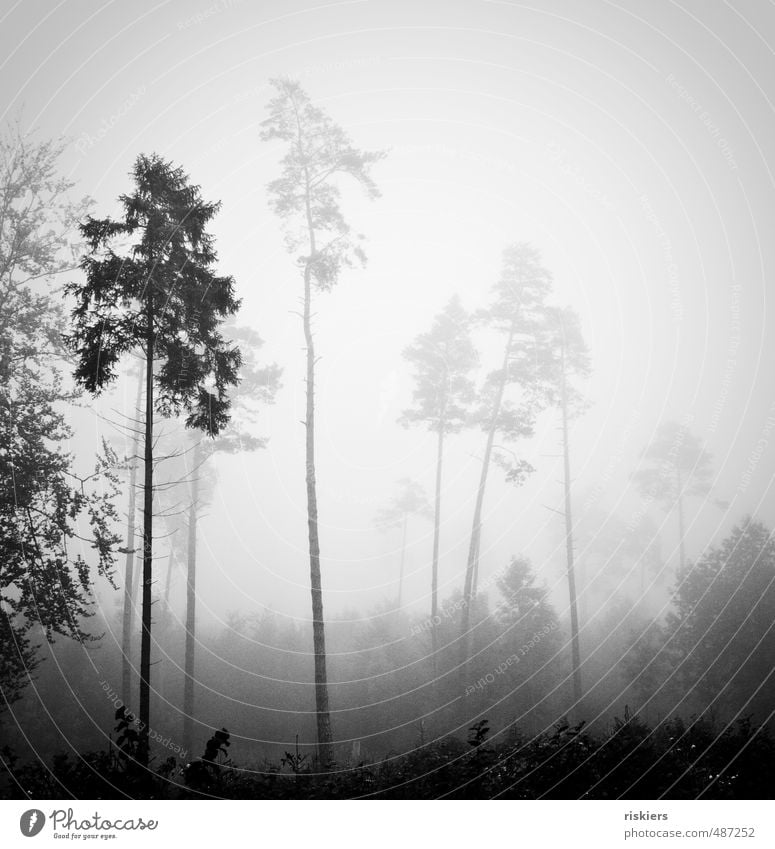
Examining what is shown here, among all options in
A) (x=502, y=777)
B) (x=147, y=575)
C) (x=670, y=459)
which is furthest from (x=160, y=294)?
(x=670, y=459)

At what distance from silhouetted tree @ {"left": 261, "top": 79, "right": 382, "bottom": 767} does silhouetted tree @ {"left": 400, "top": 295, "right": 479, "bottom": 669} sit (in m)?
7.07

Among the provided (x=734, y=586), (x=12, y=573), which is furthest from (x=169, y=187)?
(x=734, y=586)

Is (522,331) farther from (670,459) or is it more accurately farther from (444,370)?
(670,459)

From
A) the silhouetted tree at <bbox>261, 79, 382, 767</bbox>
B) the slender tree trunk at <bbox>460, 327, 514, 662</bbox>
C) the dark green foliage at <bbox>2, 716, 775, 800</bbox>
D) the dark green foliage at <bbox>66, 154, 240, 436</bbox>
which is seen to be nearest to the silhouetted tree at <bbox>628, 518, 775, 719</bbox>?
the slender tree trunk at <bbox>460, 327, 514, 662</bbox>

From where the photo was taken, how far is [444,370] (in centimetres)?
1802

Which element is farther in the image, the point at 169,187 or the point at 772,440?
the point at 772,440

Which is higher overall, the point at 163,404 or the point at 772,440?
the point at 772,440

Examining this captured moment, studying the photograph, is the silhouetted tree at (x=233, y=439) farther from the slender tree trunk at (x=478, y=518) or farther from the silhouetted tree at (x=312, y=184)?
the slender tree trunk at (x=478, y=518)

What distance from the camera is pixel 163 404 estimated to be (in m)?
8.03

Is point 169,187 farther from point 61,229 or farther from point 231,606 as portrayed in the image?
point 231,606

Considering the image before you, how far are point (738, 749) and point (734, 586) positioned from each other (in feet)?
30.7

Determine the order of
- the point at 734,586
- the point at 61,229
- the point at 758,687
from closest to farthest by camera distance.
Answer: the point at 61,229
the point at 758,687
the point at 734,586

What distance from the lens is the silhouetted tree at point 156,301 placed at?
24.4 ft
